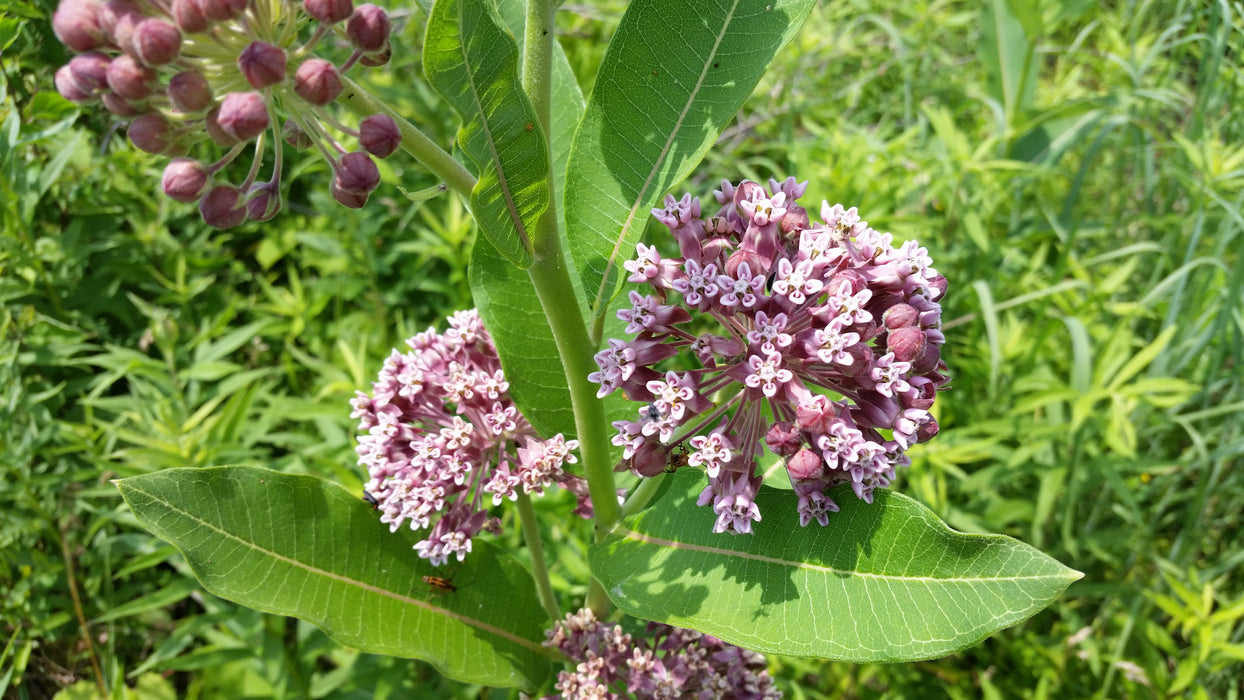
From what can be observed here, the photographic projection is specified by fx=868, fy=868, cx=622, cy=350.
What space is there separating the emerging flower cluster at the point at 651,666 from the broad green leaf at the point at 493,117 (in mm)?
1035

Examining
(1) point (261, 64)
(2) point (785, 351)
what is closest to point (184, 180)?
(1) point (261, 64)

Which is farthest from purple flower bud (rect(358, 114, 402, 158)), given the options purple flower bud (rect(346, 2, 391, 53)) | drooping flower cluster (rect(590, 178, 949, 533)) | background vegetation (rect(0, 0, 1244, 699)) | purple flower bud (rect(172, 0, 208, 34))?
background vegetation (rect(0, 0, 1244, 699))

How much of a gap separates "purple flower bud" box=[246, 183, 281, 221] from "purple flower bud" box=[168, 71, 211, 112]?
0.24m

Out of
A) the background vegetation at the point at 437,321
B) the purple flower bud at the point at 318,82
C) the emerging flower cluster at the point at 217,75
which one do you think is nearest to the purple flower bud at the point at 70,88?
the emerging flower cluster at the point at 217,75

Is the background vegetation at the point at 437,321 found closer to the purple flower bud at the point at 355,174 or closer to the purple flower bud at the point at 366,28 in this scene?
the purple flower bud at the point at 355,174

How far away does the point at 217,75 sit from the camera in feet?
4.06

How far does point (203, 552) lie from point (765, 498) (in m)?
1.09

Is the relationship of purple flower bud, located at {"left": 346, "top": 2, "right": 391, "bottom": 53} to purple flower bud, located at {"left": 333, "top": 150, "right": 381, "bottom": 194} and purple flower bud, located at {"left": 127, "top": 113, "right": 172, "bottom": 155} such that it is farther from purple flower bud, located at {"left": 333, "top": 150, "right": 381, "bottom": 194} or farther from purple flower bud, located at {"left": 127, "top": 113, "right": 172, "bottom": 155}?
purple flower bud, located at {"left": 127, "top": 113, "right": 172, "bottom": 155}

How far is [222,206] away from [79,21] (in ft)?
1.02

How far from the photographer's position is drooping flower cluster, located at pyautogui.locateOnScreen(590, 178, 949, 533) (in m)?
1.53

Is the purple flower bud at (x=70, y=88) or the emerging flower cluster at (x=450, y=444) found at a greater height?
the purple flower bud at (x=70, y=88)

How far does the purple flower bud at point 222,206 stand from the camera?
1362 mm

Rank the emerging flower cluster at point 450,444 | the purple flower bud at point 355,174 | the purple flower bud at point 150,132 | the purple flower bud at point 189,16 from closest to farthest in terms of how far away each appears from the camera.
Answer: the purple flower bud at point 189,16
the purple flower bud at point 150,132
the purple flower bud at point 355,174
the emerging flower cluster at point 450,444

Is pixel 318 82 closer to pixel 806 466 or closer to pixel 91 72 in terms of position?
pixel 91 72
